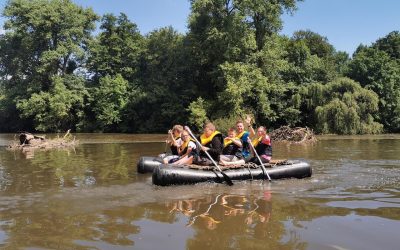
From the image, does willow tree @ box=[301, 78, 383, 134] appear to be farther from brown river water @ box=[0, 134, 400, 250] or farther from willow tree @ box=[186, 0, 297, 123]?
brown river water @ box=[0, 134, 400, 250]

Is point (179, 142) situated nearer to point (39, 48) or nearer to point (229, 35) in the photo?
point (229, 35)

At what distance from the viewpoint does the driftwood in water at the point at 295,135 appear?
23622 mm

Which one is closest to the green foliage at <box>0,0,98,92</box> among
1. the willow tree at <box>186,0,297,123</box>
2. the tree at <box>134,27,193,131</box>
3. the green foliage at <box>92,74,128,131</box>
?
the green foliage at <box>92,74,128,131</box>

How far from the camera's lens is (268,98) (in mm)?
35312

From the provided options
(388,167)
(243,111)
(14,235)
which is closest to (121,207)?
(14,235)

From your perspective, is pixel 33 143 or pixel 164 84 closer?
pixel 33 143

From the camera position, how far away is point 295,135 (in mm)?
24250

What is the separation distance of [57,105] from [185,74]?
10974 mm

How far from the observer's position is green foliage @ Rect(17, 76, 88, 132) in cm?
3706

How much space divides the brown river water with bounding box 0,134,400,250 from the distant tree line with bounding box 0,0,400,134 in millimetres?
21057

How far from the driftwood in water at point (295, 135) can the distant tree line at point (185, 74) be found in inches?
252

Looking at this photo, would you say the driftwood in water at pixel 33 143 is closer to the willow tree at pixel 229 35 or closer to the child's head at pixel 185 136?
the child's head at pixel 185 136

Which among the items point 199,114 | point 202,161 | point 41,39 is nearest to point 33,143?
point 202,161

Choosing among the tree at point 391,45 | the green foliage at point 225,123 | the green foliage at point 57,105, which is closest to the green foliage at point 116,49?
the green foliage at point 57,105
